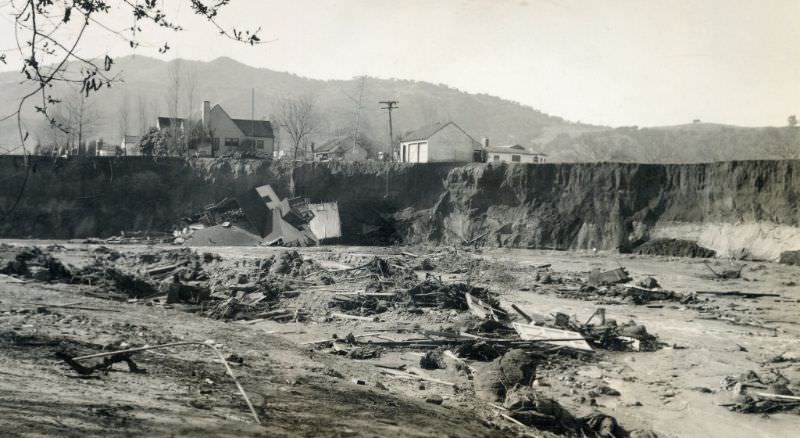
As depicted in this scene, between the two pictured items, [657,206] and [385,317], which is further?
[657,206]

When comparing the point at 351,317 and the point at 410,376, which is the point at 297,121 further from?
the point at 410,376

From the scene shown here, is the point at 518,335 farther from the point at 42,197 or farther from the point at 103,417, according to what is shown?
the point at 42,197

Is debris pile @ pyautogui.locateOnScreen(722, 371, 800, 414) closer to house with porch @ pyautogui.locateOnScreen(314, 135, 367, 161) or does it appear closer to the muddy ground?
the muddy ground

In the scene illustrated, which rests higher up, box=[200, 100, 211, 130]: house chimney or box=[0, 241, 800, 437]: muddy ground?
box=[200, 100, 211, 130]: house chimney

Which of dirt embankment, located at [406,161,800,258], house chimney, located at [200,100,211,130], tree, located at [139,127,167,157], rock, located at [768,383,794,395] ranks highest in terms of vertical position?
house chimney, located at [200,100,211,130]

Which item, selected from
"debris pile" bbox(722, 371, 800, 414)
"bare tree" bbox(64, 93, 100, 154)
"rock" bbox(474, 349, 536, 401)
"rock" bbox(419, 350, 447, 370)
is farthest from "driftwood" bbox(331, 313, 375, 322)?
"bare tree" bbox(64, 93, 100, 154)

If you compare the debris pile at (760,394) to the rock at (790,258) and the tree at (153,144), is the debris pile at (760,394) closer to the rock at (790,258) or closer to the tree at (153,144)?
the rock at (790,258)

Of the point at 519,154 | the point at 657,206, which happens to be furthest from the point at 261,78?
the point at 657,206

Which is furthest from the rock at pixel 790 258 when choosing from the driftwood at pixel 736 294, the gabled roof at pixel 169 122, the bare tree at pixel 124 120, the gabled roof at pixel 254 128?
the bare tree at pixel 124 120
